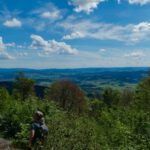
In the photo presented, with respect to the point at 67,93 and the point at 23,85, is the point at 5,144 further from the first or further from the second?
the point at 23,85

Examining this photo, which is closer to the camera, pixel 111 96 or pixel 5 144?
pixel 5 144

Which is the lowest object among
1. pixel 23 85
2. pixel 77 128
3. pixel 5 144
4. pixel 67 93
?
pixel 67 93

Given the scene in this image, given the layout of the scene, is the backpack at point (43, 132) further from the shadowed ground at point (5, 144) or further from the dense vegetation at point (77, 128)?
the shadowed ground at point (5, 144)

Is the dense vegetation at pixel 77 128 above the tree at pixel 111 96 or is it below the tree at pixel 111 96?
above

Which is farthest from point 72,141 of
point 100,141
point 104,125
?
point 104,125

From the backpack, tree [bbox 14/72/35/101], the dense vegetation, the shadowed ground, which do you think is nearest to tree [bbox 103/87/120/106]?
tree [bbox 14/72/35/101]

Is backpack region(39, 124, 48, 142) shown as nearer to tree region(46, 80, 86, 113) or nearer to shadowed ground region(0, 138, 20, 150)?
shadowed ground region(0, 138, 20, 150)

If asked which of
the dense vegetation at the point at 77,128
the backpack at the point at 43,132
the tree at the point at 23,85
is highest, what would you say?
the backpack at the point at 43,132

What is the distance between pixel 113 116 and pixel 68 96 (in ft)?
230

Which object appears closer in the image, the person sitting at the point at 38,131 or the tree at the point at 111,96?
the person sitting at the point at 38,131

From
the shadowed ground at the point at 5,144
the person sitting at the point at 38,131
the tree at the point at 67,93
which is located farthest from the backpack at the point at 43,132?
the tree at the point at 67,93

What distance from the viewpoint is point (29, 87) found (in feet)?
339

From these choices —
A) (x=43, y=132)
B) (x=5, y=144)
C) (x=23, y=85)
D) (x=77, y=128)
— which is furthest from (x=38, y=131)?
(x=23, y=85)

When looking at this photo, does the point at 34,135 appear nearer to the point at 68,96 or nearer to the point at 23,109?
the point at 23,109
